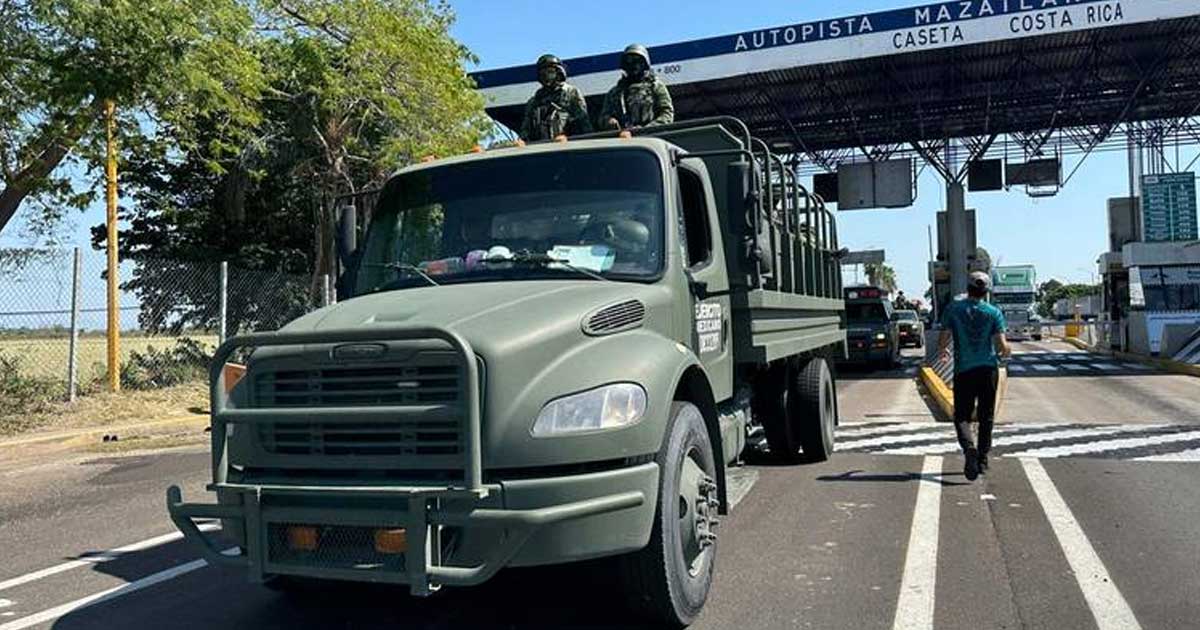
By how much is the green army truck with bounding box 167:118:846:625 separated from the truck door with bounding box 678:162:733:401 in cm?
2

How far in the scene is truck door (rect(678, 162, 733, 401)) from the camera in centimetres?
551

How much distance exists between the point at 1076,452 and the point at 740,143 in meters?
5.51

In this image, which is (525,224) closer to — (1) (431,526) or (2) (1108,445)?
(1) (431,526)

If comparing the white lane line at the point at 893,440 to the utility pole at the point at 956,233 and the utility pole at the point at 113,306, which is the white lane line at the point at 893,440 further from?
the utility pole at the point at 956,233

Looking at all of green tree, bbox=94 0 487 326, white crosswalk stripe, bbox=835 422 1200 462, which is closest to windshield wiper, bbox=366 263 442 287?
white crosswalk stripe, bbox=835 422 1200 462

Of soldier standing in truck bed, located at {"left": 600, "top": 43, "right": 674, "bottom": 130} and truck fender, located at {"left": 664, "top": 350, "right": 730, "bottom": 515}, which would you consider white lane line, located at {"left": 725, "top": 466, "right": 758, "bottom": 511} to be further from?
soldier standing in truck bed, located at {"left": 600, "top": 43, "right": 674, "bottom": 130}

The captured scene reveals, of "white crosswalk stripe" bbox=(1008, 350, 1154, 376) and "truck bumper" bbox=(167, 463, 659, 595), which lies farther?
"white crosswalk stripe" bbox=(1008, 350, 1154, 376)

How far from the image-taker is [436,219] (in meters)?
5.66

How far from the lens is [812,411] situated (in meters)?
9.13

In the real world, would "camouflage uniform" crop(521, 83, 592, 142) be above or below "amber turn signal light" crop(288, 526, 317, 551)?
above

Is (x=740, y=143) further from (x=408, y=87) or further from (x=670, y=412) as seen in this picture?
(x=408, y=87)

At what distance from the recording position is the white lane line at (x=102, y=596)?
5.09 m

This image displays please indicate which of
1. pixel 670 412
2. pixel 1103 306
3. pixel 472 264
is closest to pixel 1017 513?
pixel 670 412

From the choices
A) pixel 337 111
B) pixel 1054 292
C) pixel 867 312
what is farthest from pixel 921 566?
pixel 1054 292
